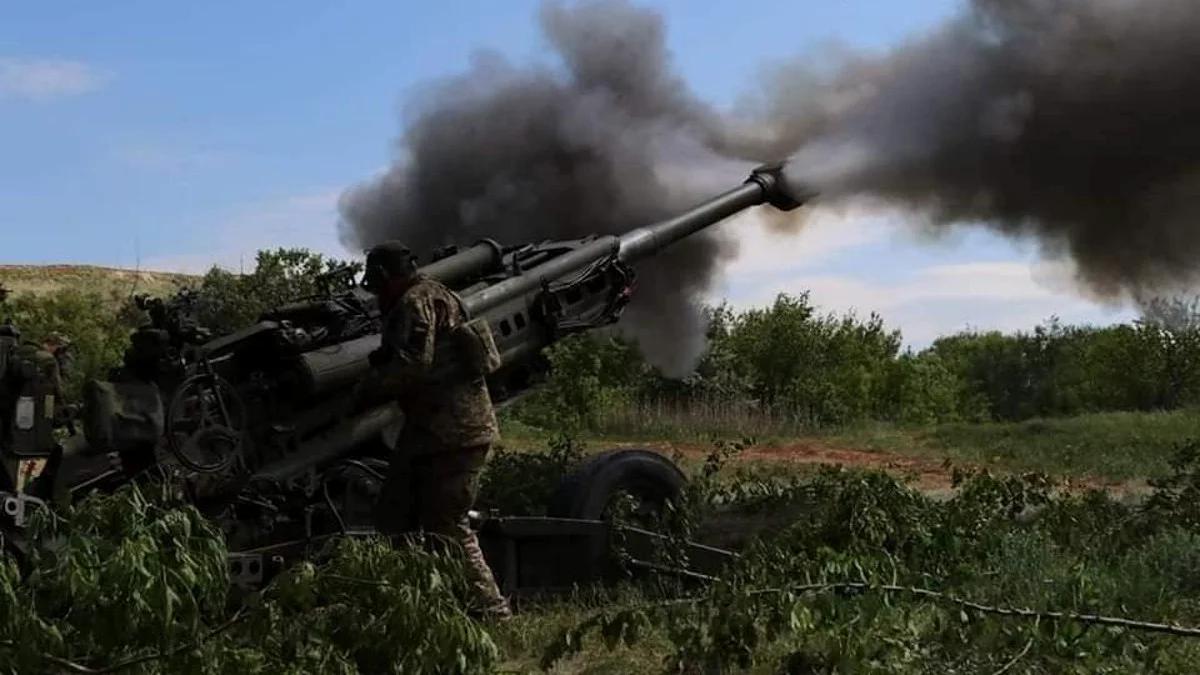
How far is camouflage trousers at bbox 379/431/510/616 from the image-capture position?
6.39 meters

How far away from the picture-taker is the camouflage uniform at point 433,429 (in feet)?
20.6

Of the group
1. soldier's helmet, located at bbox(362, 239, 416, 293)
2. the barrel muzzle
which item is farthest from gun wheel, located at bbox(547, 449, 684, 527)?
the barrel muzzle

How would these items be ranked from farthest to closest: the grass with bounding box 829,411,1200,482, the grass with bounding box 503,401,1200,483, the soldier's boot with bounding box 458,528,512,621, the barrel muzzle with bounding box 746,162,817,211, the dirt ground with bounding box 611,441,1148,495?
the grass with bounding box 503,401,1200,483
the grass with bounding box 829,411,1200,482
the dirt ground with bounding box 611,441,1148,495
the barrel muzzle with bounding box 746,162,817,211
the soldier's boot with bounding box 458,528,512,621

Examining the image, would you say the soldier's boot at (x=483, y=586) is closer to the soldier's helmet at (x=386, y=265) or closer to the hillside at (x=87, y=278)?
the soldier's helmet at (x=386, y=265)

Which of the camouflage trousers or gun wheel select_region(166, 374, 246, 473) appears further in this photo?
the camouflage trousers

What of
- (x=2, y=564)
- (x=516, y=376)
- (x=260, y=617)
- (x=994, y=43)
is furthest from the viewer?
(x=994, y=43)

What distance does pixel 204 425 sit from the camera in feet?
20.9

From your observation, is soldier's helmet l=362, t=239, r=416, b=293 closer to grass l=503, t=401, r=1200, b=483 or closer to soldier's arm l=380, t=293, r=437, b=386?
soldier's arm l=380, t=293, r=437, b=386

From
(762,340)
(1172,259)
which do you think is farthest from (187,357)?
(762,340)

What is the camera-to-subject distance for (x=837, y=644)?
3.89 m

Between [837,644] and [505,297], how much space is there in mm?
4410

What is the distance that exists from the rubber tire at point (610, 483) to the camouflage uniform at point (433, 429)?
1.12 metres

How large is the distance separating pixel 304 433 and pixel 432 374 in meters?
0.86

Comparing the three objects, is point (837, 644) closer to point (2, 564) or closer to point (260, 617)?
point (260, 617)
